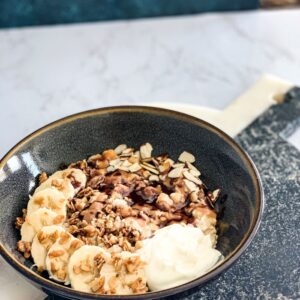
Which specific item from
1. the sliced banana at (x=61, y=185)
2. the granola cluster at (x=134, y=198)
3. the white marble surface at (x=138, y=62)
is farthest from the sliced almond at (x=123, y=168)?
the white marble surface at (x=138, y=62)

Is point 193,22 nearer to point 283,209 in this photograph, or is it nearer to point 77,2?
point 77,2

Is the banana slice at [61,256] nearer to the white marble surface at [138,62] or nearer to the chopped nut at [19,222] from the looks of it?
the chopped nut at [19,222]

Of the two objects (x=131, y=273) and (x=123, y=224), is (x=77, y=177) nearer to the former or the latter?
(x=123, y=224)

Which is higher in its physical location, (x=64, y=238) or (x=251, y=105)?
(x=64, y=238)

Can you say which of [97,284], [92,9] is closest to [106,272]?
[97,284]

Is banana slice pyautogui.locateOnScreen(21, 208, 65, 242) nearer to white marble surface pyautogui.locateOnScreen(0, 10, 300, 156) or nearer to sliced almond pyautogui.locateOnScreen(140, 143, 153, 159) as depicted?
sliced almond pyautogui.locateOnScreen(140, 143, 153, 159)

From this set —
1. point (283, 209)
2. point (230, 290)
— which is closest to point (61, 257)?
point (230, 290)
